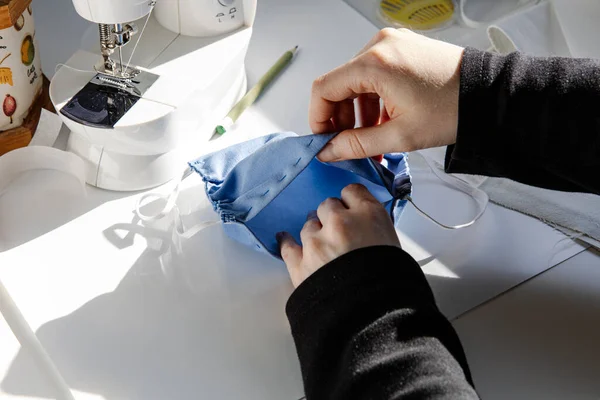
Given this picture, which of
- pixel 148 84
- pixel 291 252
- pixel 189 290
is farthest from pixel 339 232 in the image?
pixel 148 84

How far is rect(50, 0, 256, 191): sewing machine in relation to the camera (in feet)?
2.89

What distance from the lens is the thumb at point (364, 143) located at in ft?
2.61

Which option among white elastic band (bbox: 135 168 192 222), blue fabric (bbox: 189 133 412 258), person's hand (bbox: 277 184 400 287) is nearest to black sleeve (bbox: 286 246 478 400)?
person's hand (bbox: 277 184 400 287)

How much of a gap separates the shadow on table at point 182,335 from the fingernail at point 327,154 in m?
0.15

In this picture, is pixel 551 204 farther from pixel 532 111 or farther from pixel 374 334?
pixel 374 334

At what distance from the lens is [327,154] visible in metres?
0.84

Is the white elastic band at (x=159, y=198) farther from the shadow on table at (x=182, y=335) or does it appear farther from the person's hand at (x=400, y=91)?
the person's hand at (x=400, y=91)

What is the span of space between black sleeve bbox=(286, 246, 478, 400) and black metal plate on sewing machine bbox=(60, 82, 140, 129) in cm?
32

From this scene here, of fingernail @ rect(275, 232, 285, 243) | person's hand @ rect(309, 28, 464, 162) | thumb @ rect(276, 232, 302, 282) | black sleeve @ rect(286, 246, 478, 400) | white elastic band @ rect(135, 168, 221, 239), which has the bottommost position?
white elastic band @ rect(135, 168, 221, 239)

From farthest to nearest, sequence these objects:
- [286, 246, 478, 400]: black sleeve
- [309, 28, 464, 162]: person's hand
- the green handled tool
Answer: the green handled tool → [309, 28, 464, 162]: person's hand → [286, 246, 478, 400]: black sleeve

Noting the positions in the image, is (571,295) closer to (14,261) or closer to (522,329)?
(522,329)

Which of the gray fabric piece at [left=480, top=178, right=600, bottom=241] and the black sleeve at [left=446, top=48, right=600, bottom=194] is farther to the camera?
the gray fabric piece at [left=480, top=178, right=600, bottom=241]

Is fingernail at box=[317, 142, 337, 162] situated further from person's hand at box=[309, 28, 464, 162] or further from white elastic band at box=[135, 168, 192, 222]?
white elastic band at box=[135, 168, 192, 222]

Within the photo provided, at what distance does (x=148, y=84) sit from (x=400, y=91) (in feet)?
1.11
